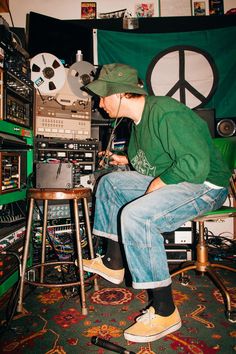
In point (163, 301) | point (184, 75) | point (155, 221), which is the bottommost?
point (163, 301)

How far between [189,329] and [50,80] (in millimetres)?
1978

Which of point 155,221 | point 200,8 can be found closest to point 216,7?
point 200,8

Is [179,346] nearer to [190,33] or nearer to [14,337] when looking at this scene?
[14,337]

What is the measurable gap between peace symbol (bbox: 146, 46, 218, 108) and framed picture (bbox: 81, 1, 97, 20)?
0.97 metres

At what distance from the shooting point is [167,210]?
116 cm

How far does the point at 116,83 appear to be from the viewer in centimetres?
133

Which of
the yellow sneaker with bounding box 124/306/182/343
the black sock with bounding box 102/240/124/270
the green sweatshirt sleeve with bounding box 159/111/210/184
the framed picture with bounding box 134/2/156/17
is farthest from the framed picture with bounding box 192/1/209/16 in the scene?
the yellow sneaker with bounding box 124/306/182/343

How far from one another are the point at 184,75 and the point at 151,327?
2636mm

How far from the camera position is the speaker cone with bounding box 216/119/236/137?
8.57 feet

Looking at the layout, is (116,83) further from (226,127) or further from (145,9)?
(145,9)

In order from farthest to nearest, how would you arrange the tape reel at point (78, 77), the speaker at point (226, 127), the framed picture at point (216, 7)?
the framed picture at point (216, 7), the speaker at point (226, 127), the tape reel at point (78, 77)

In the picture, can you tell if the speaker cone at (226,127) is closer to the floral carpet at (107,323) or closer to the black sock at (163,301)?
the floral carpet at (107,323)

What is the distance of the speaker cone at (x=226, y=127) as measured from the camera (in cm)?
261

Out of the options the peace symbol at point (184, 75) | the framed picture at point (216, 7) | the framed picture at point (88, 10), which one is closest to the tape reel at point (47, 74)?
the peace symbol at point (184, 75)
